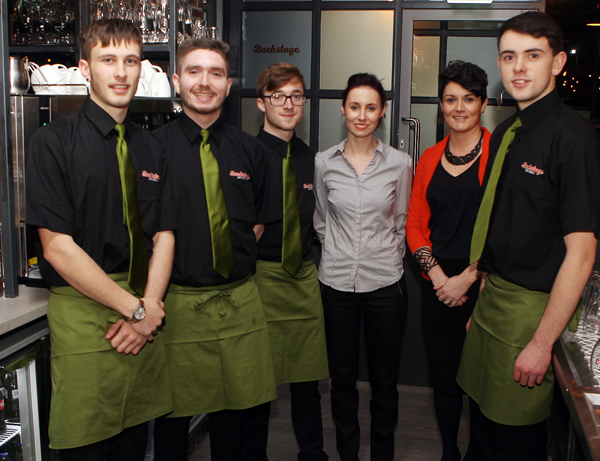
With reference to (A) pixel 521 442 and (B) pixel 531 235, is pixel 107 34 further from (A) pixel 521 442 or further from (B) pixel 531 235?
(A) pixel 521 442

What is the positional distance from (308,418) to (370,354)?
0.38 m

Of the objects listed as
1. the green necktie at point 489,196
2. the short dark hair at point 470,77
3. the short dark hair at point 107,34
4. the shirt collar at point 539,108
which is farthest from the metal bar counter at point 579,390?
the short dark hair at point 107,34

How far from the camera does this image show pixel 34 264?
6.16 ft

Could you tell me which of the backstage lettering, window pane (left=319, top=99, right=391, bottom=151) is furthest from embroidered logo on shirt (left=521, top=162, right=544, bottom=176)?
the backstage lettering

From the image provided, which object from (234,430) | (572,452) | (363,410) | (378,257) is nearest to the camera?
(572,452)

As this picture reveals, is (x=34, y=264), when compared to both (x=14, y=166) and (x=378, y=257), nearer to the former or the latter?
(x=14, y=166)

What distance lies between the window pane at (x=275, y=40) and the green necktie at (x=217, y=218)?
1.92 m

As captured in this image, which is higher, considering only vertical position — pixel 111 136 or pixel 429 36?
pixel 429 36

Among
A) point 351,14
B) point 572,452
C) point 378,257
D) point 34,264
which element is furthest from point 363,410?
point 351,14

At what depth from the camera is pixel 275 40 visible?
3.55 meters

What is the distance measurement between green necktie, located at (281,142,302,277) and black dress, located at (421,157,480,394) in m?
0.53

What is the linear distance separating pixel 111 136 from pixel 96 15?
4.17ft

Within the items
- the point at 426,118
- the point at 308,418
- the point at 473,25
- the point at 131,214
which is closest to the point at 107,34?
the point at 131,214

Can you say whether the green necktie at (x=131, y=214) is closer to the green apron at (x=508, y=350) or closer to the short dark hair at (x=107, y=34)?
the short dark hair at (x=107, y=34)
